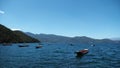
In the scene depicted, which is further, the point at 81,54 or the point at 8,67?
the point at 81,54

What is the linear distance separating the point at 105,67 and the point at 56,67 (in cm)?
1075

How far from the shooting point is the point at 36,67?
3934cm

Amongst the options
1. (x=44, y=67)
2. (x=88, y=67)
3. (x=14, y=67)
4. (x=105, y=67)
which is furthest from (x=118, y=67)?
(x=14, y=67)

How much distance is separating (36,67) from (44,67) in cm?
167

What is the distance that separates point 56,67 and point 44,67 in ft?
8.30

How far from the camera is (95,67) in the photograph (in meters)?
40.7

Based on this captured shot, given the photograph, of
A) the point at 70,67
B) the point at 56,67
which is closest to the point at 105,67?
the point at 70,67

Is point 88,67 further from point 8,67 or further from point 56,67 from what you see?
point 8,67

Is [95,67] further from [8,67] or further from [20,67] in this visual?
[8,67]

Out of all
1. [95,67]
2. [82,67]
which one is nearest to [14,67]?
[82,67]

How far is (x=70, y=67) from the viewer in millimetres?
39750

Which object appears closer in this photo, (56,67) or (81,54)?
(56,67)

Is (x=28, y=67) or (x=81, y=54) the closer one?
(x=28, y=67)

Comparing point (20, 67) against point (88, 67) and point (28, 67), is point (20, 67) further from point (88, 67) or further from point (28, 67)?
point (88, 67)
